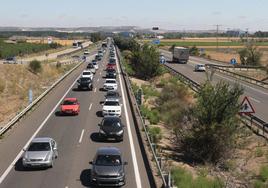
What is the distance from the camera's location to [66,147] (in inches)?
977

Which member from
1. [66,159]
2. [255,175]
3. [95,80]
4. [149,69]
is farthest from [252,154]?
[149,69]

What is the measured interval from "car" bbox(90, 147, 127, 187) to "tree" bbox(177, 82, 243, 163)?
748cm

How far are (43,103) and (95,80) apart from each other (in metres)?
21.6

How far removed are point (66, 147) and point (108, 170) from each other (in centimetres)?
713

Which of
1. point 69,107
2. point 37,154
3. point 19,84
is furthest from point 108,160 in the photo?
point 19,84

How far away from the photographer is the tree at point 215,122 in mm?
24812

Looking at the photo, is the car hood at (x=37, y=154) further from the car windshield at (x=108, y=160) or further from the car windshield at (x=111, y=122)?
the car windshield at (x=111, y=122)

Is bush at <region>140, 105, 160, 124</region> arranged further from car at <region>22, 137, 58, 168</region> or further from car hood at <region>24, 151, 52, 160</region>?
car hood at <region>24, 151, 52, 160</region>

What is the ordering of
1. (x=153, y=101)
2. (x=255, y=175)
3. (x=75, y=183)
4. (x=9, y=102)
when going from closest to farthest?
(x=75, y=183)
(x=255, y=175)
(x=153, y=101)
(x=9, y=102)

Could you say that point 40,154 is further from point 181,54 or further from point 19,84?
point 181,54

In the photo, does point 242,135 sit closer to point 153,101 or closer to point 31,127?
point 31,127

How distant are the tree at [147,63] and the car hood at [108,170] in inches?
2003

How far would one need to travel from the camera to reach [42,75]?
2869 inches

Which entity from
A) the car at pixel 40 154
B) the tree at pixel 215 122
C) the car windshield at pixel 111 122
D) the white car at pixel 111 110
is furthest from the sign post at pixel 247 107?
the white car at pixel 111 110
